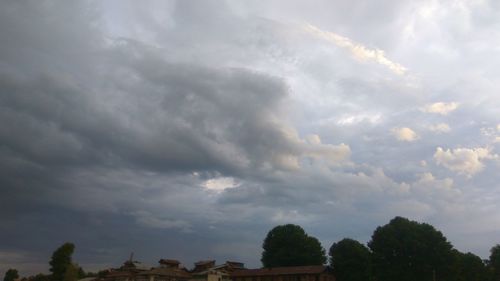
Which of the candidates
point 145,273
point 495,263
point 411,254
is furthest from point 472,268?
point 145,273

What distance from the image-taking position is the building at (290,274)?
76.1 metres

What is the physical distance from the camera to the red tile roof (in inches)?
3017

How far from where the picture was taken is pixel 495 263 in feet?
307

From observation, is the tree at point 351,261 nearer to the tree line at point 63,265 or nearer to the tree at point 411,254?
the tree at point 411,254

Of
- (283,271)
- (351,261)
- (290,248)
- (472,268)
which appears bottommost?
(472,268)

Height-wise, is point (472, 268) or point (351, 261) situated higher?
point (351, 261)

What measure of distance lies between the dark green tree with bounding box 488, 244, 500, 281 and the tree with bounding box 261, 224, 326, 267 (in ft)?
120

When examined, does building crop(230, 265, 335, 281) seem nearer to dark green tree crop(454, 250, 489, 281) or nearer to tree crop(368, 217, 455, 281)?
tree crop(368, 217, 455, 281)

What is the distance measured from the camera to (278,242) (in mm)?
94750

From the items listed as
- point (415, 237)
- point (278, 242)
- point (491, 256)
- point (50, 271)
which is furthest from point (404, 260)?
point (50, 271)

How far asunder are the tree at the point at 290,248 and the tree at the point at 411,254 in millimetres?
15850

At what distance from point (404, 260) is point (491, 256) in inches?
1379

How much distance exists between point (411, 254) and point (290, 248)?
26.7 m

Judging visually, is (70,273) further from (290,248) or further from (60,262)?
(290,248)
